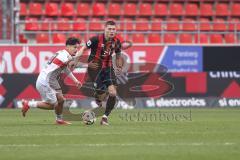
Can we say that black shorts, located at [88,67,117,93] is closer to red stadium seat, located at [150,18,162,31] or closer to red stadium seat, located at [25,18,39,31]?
red stadium seat, located at [25,18,39,31]

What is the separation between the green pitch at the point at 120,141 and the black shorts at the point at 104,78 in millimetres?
968

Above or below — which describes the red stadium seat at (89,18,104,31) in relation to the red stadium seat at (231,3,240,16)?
below

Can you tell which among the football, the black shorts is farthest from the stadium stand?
the football

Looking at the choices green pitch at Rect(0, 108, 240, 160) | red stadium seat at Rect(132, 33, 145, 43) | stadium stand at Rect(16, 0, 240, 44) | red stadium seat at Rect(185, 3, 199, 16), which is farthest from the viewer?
red stadium seat at Rect(185, 3, 199, 16)

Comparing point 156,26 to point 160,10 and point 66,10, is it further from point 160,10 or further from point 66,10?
point 66,10

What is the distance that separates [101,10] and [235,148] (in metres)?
20.6

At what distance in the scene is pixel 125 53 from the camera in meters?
26.3

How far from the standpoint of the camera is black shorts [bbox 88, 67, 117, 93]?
605 inches

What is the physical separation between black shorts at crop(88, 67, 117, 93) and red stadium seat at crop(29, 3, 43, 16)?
14.7 meters

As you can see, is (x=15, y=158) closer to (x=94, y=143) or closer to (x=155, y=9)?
(x=94, y=143)

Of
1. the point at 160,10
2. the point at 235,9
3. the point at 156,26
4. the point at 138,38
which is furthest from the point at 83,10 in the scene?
the point at 235,9

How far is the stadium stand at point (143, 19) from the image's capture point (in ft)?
94.7

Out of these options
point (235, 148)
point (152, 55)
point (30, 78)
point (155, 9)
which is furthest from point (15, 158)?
point (155, 9)

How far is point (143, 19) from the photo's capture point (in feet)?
102
